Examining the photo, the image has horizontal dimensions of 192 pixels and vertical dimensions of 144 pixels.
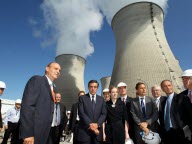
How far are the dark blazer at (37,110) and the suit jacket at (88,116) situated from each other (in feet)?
2.47

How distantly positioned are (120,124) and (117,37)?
29.9ft

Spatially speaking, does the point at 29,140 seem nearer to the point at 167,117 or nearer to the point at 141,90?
the point at 167,117

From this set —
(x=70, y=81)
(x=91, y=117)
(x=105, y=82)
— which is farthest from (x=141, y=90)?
(x=105, y=82)

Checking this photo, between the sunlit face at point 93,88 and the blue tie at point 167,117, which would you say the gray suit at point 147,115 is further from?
the sunlit face at point 93,88

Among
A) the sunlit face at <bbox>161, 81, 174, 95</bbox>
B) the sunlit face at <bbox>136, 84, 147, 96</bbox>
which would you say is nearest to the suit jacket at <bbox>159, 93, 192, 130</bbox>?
the sunlit face at <bbox>161, 81, 174, 95</bbox>

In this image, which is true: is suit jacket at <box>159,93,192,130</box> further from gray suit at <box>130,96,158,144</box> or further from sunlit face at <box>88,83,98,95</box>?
sunlit face at <box>88,83,98,95</box>

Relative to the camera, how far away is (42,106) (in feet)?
6.17

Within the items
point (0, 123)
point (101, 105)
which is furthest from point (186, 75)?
point (0, 123)

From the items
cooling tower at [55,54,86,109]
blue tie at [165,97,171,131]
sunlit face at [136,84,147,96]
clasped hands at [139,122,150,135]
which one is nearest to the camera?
blue tie at [165,97,171,131]

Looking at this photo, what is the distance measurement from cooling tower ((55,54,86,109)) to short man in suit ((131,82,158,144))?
43.4 ft

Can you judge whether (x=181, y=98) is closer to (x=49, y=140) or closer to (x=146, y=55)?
(x=49, y=140)

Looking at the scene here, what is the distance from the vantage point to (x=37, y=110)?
1.84 m

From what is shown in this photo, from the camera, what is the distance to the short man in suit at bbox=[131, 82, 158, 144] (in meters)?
2.70

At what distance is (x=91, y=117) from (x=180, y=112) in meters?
1.08
